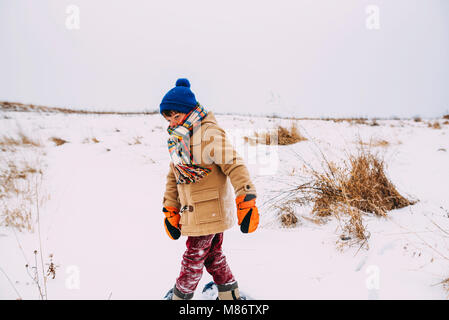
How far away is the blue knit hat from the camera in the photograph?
4.61 feet

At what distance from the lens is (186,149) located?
1.36 m

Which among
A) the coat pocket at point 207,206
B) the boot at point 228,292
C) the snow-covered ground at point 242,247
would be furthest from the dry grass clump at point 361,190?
the coat pocket at point 207,206

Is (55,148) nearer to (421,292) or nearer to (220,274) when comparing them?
(220,274)

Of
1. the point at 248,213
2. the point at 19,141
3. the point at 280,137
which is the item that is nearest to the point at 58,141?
the point at 19,141

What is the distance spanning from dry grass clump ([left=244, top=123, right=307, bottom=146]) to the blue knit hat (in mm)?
3940

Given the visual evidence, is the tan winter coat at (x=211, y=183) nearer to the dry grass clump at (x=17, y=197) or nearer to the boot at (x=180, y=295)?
the boot at (x=180, y=295)

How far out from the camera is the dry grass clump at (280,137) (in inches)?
205

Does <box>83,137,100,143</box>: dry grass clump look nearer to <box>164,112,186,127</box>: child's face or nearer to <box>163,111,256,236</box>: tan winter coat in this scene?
<box>164,112,186,127</box>: child's face

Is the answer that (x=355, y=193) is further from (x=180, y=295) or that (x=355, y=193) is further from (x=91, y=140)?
(x=91, y=140)

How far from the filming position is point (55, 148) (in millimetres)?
5094

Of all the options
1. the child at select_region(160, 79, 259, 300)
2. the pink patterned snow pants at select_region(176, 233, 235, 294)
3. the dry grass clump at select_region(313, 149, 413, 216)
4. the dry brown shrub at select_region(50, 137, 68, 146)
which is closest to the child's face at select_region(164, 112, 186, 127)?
the child at select_region(160, 79, 259, 300)
